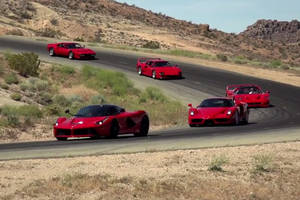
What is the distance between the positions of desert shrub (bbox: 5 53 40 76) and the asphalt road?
31.8 feet

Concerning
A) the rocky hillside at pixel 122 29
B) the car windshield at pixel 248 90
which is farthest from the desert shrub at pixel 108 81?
the rocky hillside at pixel 122 29

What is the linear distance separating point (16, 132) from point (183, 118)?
35.5ft

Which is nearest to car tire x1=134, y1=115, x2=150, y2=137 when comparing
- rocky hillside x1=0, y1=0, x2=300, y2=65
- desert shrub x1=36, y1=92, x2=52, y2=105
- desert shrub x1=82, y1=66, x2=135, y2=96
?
desert shrub x1=36, y1=92, x2=52, y2=105

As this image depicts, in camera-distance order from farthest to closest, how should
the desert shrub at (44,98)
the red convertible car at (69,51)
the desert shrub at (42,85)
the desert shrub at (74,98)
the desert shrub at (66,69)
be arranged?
the red convertible car at (69,51) → the desert shrub at (66,69) → the desert shrub at (42,85) → the desert shrub at (74,98) → the desert shrub at (44,98)

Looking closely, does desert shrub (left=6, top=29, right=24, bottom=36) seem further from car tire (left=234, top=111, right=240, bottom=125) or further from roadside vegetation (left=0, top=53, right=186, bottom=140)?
car tire (left=234, top=111, right=240, bottom=125)

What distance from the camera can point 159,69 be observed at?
177ft

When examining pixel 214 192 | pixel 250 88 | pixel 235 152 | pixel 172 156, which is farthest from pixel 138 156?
pixel 250 88

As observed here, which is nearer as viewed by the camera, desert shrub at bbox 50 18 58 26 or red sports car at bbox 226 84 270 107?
red sports car at bbox 226 84 270 107

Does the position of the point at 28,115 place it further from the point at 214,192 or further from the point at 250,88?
the point at 214,192

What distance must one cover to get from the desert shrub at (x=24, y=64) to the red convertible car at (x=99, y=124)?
2559 centimetres

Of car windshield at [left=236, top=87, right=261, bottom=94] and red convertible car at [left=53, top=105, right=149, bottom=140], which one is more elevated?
red convertible car at [left=53, top=105, right=149, bottom=140]

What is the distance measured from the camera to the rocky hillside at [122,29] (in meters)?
97.0

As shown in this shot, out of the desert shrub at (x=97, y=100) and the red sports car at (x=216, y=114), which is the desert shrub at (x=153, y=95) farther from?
the red sports car at (x=216, y=114)

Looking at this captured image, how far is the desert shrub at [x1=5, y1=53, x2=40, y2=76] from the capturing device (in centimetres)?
4916
